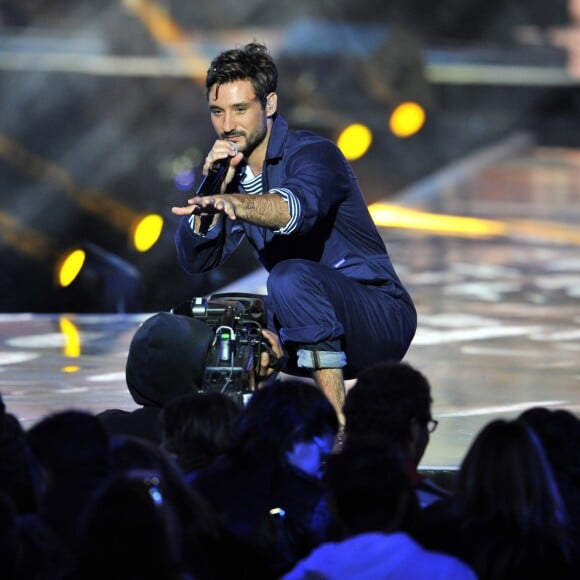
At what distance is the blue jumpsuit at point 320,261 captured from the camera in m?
3.98

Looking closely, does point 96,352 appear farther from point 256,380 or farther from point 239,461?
point 239,461

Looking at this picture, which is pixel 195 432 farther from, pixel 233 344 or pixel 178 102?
pixel 178 102

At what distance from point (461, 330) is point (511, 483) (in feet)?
12.2

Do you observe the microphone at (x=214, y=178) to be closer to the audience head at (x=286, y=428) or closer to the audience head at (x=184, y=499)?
the audience head at (x=286, y=428)

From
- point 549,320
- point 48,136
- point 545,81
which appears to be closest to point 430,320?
point 549,320

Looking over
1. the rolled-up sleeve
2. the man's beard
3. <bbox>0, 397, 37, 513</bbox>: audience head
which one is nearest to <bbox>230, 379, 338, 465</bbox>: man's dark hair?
<bbox>0, 397, 37, 513</bbox>: audience head

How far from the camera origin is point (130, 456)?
112 inches

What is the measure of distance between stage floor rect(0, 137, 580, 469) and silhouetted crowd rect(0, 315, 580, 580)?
0.99 m

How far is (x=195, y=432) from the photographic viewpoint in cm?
310

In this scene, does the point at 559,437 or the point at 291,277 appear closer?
the point at 559,437

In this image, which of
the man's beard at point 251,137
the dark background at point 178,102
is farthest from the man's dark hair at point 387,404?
the dark background at point 178,102

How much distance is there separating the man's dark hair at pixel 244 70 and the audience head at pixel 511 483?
5.87 ft

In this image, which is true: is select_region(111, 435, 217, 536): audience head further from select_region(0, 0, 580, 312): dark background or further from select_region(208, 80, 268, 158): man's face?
select_region(0, 0, 580, 312): dark background

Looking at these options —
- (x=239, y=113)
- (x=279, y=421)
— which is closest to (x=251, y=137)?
(x=239, y=113)
